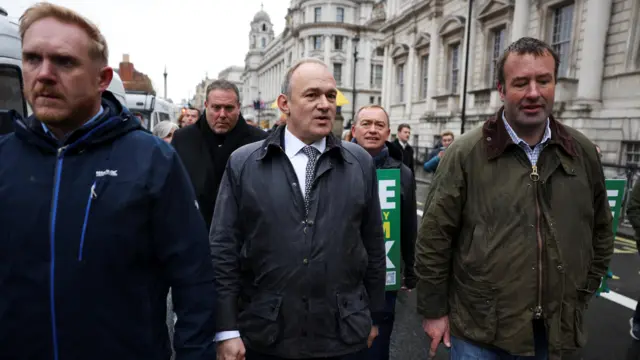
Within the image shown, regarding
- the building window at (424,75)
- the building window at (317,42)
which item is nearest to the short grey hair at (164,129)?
the building window at (424,75)

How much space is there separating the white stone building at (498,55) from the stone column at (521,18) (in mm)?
39

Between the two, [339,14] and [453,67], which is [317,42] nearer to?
[339,14]

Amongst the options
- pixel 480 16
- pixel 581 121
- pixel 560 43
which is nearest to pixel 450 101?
pixel 480 16

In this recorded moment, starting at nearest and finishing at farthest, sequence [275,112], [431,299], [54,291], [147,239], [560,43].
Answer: [54,291] → [147,239] → [431,299] → [560,43] → [275,112]

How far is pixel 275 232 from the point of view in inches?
83.9

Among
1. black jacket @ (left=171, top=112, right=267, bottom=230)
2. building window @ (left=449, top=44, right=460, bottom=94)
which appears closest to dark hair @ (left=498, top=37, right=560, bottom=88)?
black jacket @ (left=171, top=112, right=267, bottom=230)

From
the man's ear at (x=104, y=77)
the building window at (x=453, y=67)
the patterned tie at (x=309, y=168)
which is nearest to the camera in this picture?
the man's ear at (x=104, y=77)

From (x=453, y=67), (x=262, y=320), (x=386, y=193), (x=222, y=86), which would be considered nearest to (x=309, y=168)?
(x=262, y=320)

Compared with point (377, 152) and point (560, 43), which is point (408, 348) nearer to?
point (377, 152)

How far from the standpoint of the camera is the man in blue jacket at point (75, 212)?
151 centimetres

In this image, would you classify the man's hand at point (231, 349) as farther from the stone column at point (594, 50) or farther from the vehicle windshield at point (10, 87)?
the stone column at point (594, 50)

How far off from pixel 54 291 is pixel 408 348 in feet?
11.5

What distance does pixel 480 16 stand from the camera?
22062mm

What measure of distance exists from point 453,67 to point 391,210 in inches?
948
